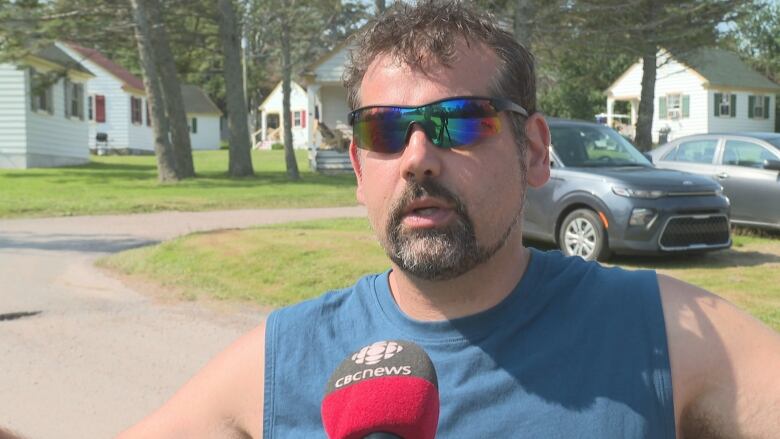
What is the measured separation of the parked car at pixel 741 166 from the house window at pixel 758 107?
4305cm

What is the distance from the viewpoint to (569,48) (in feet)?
68.9

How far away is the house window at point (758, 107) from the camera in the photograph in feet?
177

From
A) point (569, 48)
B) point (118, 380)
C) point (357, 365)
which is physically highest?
point (569, 48)

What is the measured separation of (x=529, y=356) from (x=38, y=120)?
32266 millimetres

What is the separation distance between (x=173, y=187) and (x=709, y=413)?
74.9 ft

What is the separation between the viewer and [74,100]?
37.3 meters

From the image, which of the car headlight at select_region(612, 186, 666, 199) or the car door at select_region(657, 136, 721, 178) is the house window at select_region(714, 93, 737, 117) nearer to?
the car door at select_region(657, 136, 721, 178)

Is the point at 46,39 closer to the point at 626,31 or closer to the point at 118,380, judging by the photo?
the point at 626,31

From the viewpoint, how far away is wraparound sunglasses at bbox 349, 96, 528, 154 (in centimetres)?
205

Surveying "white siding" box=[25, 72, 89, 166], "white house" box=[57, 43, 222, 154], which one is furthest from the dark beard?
"white house" box=[57, 43, 222, 154]

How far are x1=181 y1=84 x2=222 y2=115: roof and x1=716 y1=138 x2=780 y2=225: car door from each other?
2126 inches

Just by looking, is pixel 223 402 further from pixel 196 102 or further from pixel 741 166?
pixel 196 102

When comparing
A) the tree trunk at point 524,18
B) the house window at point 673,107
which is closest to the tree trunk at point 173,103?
the tree trunk at point 524,18

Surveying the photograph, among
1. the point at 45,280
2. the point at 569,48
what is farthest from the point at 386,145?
the point at 569,48
